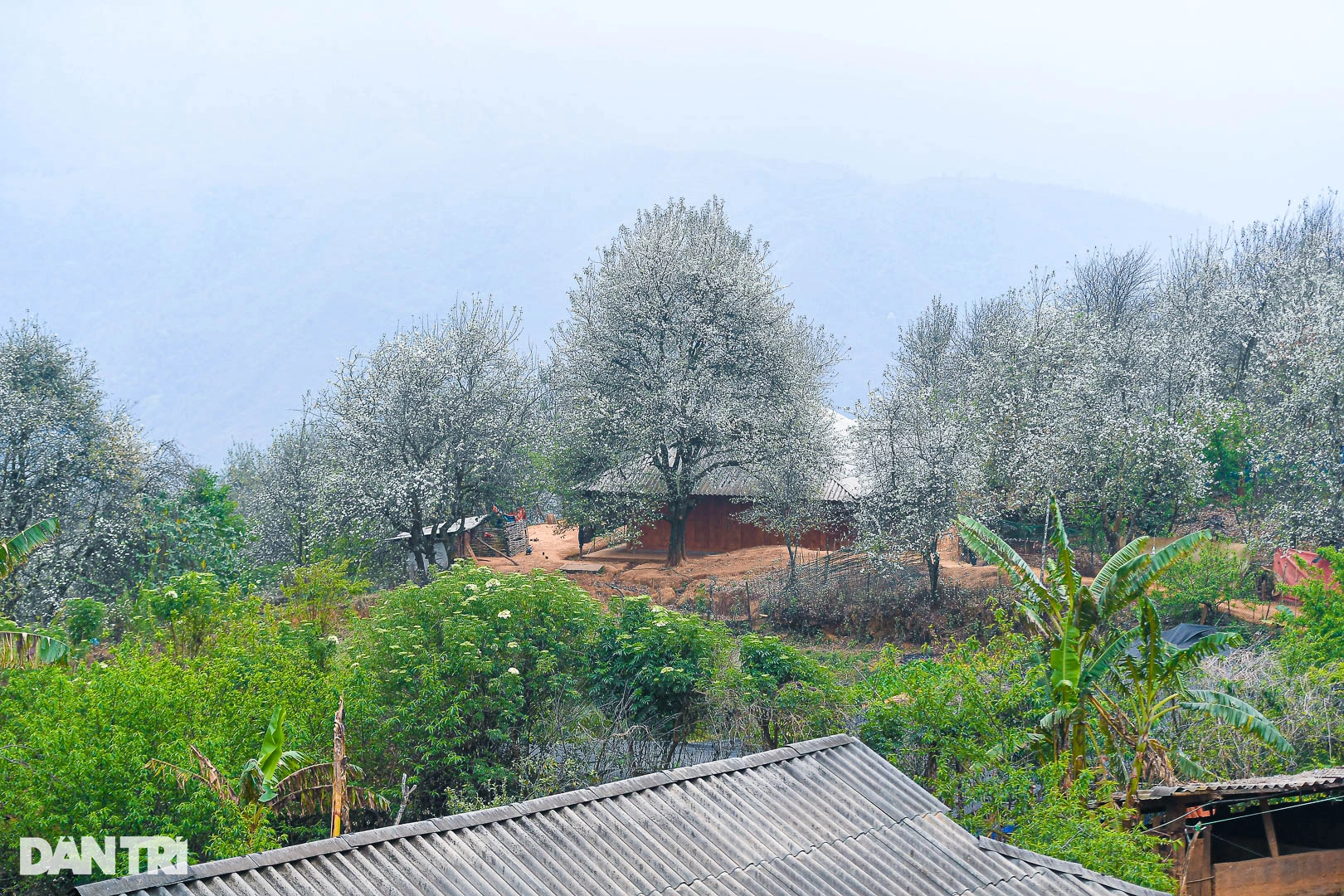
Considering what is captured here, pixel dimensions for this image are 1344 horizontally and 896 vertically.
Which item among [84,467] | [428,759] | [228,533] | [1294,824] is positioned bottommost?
[1294,824]

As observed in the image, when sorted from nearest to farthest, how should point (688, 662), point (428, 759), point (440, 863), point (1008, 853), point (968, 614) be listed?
point (440, 863) → point (1008, 853) → point (428, 759) → point (688, 662) → point (968, 614)

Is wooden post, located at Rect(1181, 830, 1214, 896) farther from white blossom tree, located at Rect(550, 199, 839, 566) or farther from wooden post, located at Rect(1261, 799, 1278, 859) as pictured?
white blossom tree, located at Rect(550, 199, 839, 566)

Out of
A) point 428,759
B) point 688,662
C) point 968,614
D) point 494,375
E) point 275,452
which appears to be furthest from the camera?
point 275,452

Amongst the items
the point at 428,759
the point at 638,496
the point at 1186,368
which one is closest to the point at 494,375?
the point at 638,496

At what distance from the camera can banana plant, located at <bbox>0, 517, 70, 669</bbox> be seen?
15.8m

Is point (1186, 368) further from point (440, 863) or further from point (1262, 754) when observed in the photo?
point (440, 863)

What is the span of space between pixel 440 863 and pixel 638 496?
2736 cm

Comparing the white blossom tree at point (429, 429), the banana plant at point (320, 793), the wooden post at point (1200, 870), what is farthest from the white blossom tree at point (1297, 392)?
the banana plant at point (320, 793)

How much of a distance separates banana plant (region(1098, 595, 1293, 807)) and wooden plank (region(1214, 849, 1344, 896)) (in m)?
1.43

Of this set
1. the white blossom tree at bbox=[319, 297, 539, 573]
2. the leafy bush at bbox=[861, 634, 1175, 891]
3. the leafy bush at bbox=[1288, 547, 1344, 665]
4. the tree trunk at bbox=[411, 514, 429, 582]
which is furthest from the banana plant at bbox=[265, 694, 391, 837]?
the tree trunk at bbox=[411, 514, 429, 582]

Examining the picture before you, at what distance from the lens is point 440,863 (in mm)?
8906

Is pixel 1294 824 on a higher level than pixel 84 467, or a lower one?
lower

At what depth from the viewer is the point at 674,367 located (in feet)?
115

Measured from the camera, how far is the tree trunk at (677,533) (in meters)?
36.9
